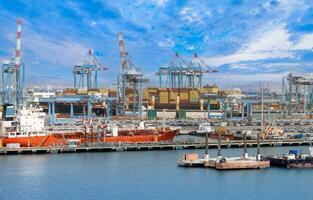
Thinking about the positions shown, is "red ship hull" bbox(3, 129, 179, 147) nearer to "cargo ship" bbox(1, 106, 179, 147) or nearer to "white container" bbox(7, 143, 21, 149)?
"cargo ship" bbox(1, 106, 179, 147)

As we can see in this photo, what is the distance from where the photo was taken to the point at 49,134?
139 ft

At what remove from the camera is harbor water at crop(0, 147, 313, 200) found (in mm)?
25328

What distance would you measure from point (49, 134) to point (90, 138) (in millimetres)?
3073

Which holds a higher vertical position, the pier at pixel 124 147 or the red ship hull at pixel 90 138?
the red ship hull at pixel 90 138

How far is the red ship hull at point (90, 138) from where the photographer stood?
40875mm

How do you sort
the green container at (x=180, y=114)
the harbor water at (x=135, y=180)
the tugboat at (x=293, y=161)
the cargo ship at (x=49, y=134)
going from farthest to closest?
the green container at (x=180, y=114) < the cargo ship at (x=49, y=134) < the tugboat at (x=293, y=161) < the harbor water at (x=135, y=180)

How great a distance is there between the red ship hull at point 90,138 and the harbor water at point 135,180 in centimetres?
422

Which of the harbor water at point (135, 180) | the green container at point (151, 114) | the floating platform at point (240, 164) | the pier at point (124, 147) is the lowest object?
the harbor water at point (135, 180)

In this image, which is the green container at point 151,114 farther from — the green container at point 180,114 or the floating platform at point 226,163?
the floating platform at point 226,163

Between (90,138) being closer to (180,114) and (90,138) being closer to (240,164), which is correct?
(240,164)

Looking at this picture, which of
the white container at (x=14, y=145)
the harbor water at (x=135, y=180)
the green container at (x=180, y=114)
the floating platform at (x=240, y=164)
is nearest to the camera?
the harbor water at (x=135, y=180)

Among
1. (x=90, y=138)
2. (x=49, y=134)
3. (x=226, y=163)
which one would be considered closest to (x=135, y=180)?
(x=226, y=163)

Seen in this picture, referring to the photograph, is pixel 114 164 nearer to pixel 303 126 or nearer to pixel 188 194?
pixel 188 194

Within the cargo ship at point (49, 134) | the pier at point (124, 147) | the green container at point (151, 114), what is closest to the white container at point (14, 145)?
the cargo ship at point (49, 134)
